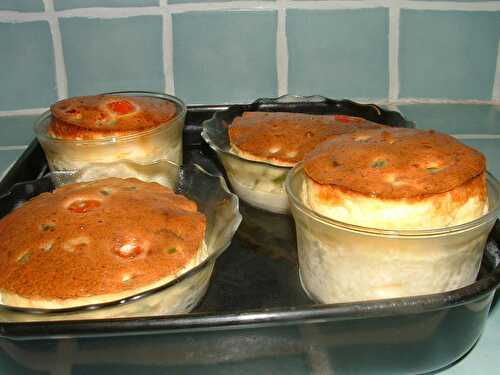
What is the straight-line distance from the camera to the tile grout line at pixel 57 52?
1.66 m

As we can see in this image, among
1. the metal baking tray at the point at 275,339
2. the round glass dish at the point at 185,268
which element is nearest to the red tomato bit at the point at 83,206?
the round glass dish at the point at 185,268

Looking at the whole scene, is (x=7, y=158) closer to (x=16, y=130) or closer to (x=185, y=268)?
(x=16, y=130)

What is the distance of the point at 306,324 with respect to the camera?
813 mm

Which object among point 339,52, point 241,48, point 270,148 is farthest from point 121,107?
point 339,52

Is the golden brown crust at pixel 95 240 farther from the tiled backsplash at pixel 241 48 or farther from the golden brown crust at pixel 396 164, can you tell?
the tiled backsplash at pixel 241 48

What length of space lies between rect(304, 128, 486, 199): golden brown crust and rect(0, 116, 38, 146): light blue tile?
43.4 inches

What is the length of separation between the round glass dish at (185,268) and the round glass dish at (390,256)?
156 mm

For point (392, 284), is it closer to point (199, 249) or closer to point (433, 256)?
point (433, 256)

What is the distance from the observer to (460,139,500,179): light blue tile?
1534mm

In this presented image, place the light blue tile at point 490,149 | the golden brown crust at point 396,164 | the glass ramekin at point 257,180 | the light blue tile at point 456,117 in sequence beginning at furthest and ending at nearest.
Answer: the light blue tile at point 456,117, the light blue tile at point 490,149, the glass ramekin at point 257,180, the golden brown crust at point 396,164

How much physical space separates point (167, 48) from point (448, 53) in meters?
0.86

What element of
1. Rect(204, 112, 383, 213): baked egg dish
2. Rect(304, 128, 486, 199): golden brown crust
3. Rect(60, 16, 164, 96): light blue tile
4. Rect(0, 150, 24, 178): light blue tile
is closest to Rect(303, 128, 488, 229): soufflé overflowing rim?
Rect(304, 128, 486, 199): golden brown crust

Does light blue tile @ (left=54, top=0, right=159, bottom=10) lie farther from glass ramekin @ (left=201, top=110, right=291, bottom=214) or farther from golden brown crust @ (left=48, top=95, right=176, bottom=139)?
glass ramekin @ (left=201, top=110, right=291, bottom=214)

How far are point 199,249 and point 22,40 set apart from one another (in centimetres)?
106
